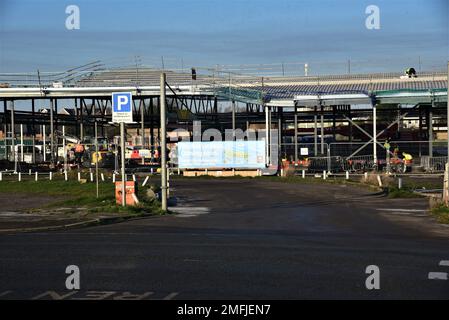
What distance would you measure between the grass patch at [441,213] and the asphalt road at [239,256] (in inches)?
15.0

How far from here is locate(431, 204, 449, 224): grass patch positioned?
68.1 feet

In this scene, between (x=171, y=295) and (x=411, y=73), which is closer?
(x=171, y=295)

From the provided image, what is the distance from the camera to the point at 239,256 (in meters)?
13.4

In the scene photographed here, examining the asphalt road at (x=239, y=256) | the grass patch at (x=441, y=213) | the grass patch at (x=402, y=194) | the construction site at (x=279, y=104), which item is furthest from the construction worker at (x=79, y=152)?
the grass patch at (x=441, y=213)

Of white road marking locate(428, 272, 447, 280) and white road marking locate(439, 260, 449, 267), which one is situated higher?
white road marking locate(428, 272, 447, 280)

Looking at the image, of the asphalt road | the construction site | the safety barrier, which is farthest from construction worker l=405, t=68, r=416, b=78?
the asphalt road

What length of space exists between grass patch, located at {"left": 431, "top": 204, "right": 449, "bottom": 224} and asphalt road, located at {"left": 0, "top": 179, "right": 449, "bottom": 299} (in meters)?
0.38

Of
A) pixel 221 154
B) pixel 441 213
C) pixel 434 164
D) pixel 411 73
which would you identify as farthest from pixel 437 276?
pixel 411 73

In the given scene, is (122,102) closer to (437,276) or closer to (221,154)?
(437,276)

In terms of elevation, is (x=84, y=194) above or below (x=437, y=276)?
below

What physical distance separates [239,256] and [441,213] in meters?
10.8

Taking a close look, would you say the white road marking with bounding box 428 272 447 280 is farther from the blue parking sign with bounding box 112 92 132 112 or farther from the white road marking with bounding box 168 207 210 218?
the blue parking sign with bounding box 112 92 132 112

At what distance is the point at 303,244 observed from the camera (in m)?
15.3
